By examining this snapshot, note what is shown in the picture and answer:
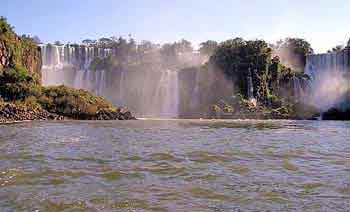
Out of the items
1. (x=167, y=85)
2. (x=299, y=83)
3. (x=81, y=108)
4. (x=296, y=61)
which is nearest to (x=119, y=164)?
(x=81, y=108)

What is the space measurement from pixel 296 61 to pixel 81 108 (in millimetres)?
42924

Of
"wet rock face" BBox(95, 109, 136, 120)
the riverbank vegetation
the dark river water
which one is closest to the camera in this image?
the dark river water

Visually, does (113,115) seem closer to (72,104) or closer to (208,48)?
(72,104)

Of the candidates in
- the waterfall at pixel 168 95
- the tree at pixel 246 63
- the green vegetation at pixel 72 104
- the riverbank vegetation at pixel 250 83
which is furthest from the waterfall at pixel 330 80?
the green vegetation at pixel 72 104

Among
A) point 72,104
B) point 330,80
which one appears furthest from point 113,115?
point 330,80

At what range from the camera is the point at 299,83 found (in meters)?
69.8

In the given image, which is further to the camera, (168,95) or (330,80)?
(168,95)

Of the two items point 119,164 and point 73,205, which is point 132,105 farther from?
point 73,205

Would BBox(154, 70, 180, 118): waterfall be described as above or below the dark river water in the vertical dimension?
above

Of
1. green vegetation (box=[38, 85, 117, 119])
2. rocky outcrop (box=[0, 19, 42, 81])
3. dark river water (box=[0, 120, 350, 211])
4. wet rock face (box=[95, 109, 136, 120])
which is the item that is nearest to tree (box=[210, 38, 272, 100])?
wet rock face (box=[95, 109, 136, 120])

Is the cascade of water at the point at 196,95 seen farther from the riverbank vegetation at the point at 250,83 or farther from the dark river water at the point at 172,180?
the dark river water at the point at 172,180

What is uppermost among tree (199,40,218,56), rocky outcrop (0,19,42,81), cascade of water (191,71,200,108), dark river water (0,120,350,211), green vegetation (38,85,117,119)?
tree (199,40,218,56)

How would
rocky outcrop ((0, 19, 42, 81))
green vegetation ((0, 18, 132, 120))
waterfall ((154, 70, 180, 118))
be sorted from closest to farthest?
green vegetation ((0, 18, 132, 120)) → rocky outcrop ((0, 19, 42, 81)) → waterfall ((154, 70, 180, 118))

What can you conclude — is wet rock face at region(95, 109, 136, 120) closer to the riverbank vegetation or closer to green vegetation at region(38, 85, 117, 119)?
green vegetation at region(38, 85, 117, 119)
